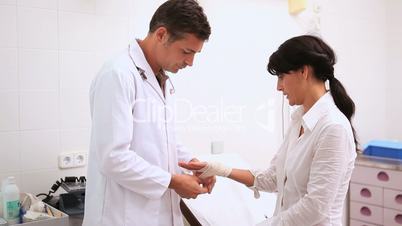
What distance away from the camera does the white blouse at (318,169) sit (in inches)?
44.9

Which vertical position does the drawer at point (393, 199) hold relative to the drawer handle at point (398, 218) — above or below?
above

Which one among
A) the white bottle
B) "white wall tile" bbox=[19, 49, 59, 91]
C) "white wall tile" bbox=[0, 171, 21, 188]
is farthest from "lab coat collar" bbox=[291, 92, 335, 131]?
"white wall tile" bbox=[0, 171, 21, 188]

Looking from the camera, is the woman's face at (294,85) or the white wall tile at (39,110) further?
the white wall tile at (39,110)

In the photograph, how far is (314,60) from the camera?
3.96ft

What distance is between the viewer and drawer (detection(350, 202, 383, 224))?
2695mm

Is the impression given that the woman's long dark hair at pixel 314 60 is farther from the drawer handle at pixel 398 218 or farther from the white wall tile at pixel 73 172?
the drawer handle at pixel 398 218

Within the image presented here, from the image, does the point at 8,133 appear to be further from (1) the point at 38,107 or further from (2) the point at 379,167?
(2) the point at 379,167

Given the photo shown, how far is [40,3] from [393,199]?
2657 mm

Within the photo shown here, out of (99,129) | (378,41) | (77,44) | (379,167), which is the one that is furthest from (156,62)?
(378,41)

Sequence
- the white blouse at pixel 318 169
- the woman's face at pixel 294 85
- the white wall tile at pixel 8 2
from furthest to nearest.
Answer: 1. the white wall tile at pixel 8 2
2. the woman's face at pixel 294 85
3. the white blouse at pixel 318 169

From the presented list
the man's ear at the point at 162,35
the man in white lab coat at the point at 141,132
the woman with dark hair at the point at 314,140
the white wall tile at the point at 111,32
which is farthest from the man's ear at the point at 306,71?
the white wall tile at the point at 111,32

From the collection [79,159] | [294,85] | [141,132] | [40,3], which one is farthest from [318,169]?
[40,3]

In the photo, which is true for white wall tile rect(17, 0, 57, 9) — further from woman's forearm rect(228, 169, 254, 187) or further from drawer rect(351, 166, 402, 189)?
drawer rect(351, 166, 402, 189)

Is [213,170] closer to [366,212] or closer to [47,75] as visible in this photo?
[47,75]
